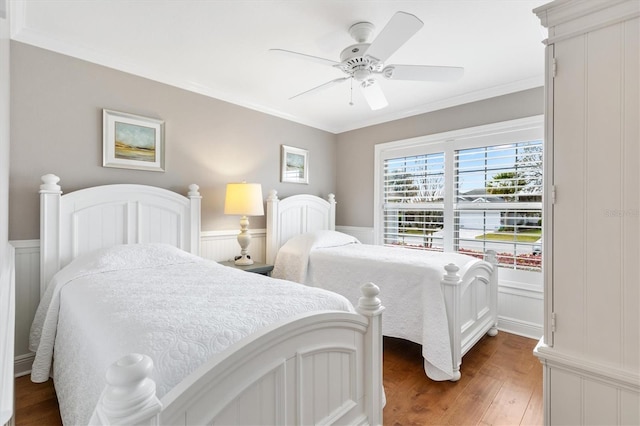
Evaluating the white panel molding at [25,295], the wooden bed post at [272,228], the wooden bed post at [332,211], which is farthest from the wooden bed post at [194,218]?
the wooden bed post at [332,211]

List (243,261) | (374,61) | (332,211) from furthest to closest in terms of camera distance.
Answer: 1. (332,211)
2. (243,261)
3. (374,61)

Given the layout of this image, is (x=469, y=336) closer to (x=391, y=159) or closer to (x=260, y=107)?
(x=391, y=159)

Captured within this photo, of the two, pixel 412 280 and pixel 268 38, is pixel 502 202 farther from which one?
pixel 268 38

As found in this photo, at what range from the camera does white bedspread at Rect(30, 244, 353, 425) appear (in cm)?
104

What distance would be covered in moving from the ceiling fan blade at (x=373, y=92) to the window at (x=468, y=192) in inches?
54.1

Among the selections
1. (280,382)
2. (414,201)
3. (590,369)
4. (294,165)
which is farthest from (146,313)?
(414,201)

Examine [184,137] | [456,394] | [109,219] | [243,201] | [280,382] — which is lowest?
[456,394]

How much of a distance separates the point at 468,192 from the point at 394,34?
7.25ft

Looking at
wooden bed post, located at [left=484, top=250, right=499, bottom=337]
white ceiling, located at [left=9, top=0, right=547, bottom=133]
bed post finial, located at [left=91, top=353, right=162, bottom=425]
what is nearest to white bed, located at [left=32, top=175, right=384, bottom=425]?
bed post finial, located at [left=91, top=353, right=162, bottom=425]

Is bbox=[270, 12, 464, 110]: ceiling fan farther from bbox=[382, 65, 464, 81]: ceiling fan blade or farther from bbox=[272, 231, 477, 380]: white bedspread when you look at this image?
bbox=[272, 231, 477, 380]: white bedspread

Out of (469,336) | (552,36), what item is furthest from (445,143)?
(552,36)

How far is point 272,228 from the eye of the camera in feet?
11.8

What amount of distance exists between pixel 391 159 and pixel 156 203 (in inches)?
109

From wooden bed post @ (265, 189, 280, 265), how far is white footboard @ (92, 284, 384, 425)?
2242 millimetres
